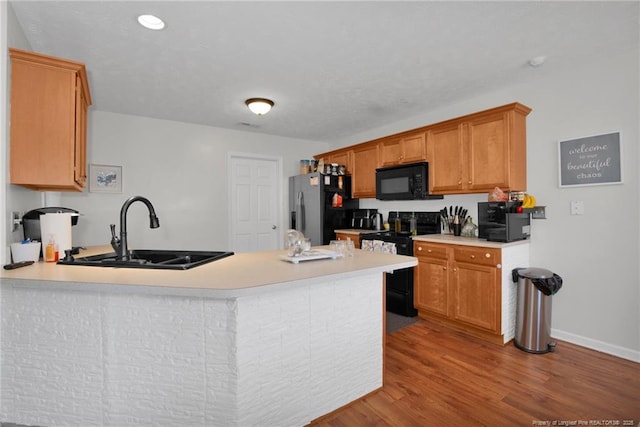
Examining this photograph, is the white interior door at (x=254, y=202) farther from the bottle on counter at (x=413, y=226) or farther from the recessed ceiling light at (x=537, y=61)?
the recessed ceiling light at (x=537, y=61)

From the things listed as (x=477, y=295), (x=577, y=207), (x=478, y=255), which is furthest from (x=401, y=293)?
(x=577, y=207)

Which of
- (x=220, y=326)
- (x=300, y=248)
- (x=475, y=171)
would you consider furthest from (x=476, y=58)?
(x=220, y=326)

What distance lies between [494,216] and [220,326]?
2.55m

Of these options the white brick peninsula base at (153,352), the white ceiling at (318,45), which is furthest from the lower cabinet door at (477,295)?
the white ceiling at (318,45)

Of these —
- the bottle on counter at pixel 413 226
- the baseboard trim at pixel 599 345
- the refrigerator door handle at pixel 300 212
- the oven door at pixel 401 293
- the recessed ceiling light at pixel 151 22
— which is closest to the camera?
the recessed ceiling light at pixel 151 22

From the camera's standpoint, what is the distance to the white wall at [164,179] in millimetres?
3656

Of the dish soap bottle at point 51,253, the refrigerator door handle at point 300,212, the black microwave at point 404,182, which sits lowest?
the dish soap bottle at point 51,253

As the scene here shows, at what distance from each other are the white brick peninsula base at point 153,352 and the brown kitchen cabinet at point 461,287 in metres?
1.65

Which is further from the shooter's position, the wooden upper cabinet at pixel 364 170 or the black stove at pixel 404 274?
the wooden upper cabinet at pixel 364 170

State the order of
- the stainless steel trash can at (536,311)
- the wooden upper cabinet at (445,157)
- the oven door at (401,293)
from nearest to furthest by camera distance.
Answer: the stainless steel trash can at (536,311) < the wooden upper cabinet at (445,157) < the oven door at (401,293)

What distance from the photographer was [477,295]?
284 cm

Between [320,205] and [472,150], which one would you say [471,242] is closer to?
[472,150]

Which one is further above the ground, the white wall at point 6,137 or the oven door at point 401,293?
the white wall at point 6,137

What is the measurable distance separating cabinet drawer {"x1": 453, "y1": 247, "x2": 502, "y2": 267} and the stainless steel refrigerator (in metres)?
2.01
